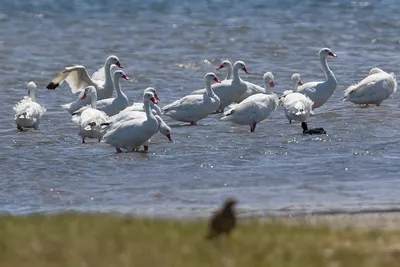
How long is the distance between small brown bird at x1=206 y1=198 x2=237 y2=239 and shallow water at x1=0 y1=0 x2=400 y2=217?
10.4 ft

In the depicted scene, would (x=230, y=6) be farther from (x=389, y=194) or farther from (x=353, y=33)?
(x=389, y=194)

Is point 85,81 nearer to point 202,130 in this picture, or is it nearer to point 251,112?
point 202,130

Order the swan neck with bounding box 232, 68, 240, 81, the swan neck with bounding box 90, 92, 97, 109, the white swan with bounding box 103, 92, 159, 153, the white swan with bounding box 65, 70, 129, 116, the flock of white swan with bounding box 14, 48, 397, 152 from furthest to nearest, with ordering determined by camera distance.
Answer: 1. the swan neck with bounding box 232, 68, 240, 81
2. the white swan with bounding box 65, 70, 129, 116
3. the swan neck with bounding box 90, 92, 97, 109
4. the flock of white swan with bounding box 14, 48, 397, 152
5. the white swan with bounding box 103, 92, 159, 153

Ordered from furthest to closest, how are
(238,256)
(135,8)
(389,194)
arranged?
(135,8)
(389,194)
(238,256)

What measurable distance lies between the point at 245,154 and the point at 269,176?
179 centimetres

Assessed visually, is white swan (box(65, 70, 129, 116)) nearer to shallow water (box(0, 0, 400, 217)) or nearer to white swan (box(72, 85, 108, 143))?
shallow water (box(0, 0, 400, 217))

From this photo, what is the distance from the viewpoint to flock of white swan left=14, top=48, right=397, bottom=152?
15.3 metres

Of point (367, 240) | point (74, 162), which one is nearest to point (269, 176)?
point (74, 162)

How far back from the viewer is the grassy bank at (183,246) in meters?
6.48

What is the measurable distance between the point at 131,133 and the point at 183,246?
8.33m

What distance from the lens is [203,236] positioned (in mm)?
7203

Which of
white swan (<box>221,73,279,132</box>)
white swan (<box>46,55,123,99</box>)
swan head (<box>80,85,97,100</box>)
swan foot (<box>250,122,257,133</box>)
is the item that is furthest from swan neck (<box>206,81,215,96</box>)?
white swan (<box>46,55,123,99</box>)

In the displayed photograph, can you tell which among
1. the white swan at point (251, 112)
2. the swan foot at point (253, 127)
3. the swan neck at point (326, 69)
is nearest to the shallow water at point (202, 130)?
the swan foot at point (253, 127)

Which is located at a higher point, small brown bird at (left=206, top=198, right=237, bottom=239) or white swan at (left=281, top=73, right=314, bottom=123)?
small brown bird at (left=206, top=198, right=237, bottom=239)
